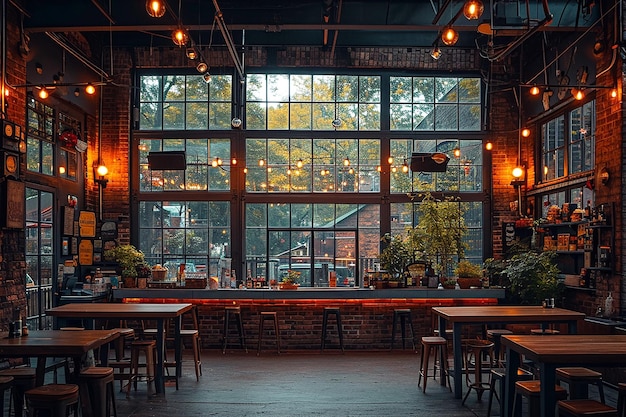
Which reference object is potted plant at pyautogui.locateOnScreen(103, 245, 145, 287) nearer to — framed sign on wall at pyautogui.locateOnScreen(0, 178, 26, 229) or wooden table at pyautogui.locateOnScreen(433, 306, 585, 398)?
framed sign on wall at pyautogui.locateOnScreen(0, 178, 26, 229)

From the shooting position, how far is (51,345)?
16.8 ft

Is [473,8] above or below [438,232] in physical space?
above

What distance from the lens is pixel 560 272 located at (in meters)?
10.0

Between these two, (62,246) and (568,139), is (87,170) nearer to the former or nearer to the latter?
(62,246)

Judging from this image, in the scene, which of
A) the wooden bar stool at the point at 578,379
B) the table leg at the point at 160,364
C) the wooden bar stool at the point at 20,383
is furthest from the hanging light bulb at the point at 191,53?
the wooden bar stool at the point at 578,379

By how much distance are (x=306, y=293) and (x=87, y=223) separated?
4152mm

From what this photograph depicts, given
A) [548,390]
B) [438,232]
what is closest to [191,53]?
[438,232]

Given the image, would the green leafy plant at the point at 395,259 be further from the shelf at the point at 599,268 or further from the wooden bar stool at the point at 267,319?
the shelf at the point at 599,268

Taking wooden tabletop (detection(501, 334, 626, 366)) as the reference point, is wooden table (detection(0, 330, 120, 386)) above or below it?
below

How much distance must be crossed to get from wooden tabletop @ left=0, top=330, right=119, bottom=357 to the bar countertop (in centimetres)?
427

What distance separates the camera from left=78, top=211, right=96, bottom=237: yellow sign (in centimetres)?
1081

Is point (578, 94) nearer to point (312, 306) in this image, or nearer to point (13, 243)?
point (312, 306)

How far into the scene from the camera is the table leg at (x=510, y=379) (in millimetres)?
5504

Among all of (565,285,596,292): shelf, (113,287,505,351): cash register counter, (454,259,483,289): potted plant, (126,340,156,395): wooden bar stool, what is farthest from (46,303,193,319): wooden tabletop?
(565,285,596,292): shelf
